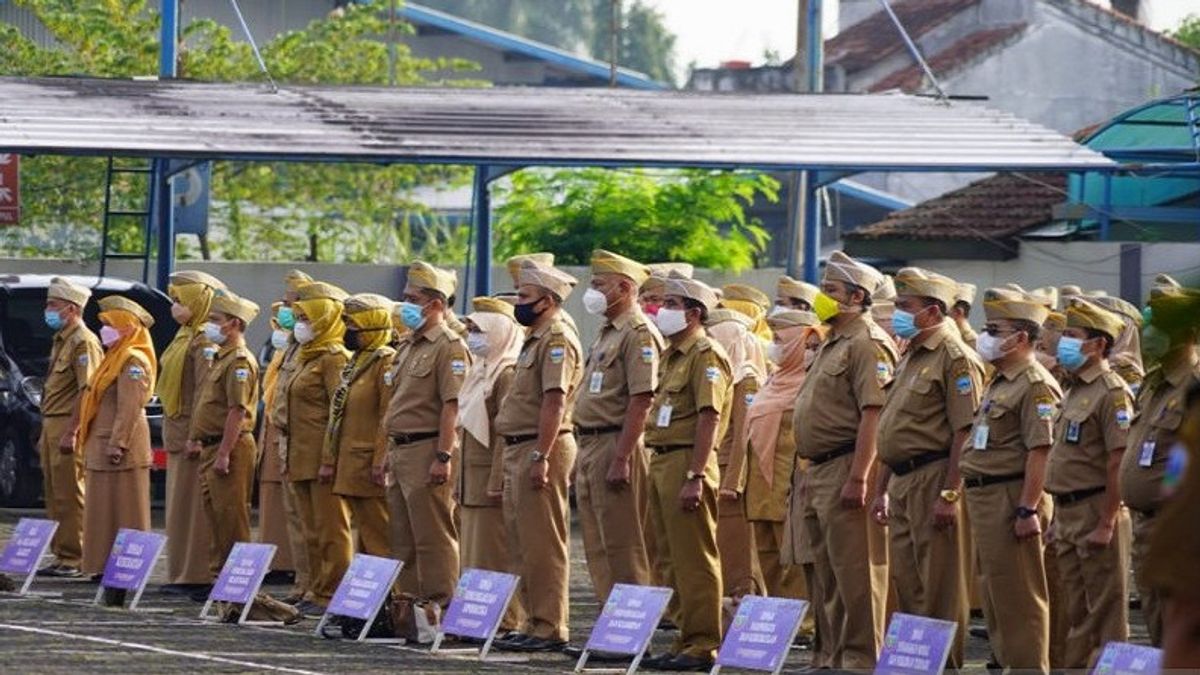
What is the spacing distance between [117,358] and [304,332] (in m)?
2.10

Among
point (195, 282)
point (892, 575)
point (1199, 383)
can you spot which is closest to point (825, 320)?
point (892, 575)

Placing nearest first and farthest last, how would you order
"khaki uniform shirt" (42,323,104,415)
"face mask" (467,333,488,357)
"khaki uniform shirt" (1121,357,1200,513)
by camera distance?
1. "khaki uniform shirt" (1121,357,1200,513)
2. "face mask" (467,333,488,357)
3. "khaki uniform shirt" (42,323,104,415)

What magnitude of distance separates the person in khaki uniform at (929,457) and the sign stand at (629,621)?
1110 millimetres

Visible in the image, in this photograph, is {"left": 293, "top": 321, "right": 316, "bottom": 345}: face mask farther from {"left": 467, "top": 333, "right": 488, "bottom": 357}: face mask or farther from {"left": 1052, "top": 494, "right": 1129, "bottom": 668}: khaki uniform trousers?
{"left": 1052, "top": 494, "right": 1129, "bottom": 668}: khaki uniform trousers

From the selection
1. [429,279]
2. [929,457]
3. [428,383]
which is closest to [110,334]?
[429,279]

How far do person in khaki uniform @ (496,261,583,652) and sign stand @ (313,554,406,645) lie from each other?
0.65m

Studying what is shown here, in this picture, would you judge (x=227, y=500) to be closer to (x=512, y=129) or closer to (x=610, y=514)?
(x=610, y=514)

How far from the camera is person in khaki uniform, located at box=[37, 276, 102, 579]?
16.9 meters

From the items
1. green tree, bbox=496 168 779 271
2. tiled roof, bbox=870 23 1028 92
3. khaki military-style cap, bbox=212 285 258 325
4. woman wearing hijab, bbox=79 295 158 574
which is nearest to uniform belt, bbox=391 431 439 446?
khaki military-style cap, bbox=212 285 258 325

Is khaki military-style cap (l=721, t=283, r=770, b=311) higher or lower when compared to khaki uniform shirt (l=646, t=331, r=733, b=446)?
higher

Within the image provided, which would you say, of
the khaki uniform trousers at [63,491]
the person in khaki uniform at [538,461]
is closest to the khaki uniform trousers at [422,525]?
Result: the person in khaki uniform at [538,461]

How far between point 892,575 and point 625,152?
9.59 metres

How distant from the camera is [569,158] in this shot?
20.4 metres

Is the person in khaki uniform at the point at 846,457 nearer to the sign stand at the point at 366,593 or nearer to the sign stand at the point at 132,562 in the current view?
the sign stand at the point at 366,593
